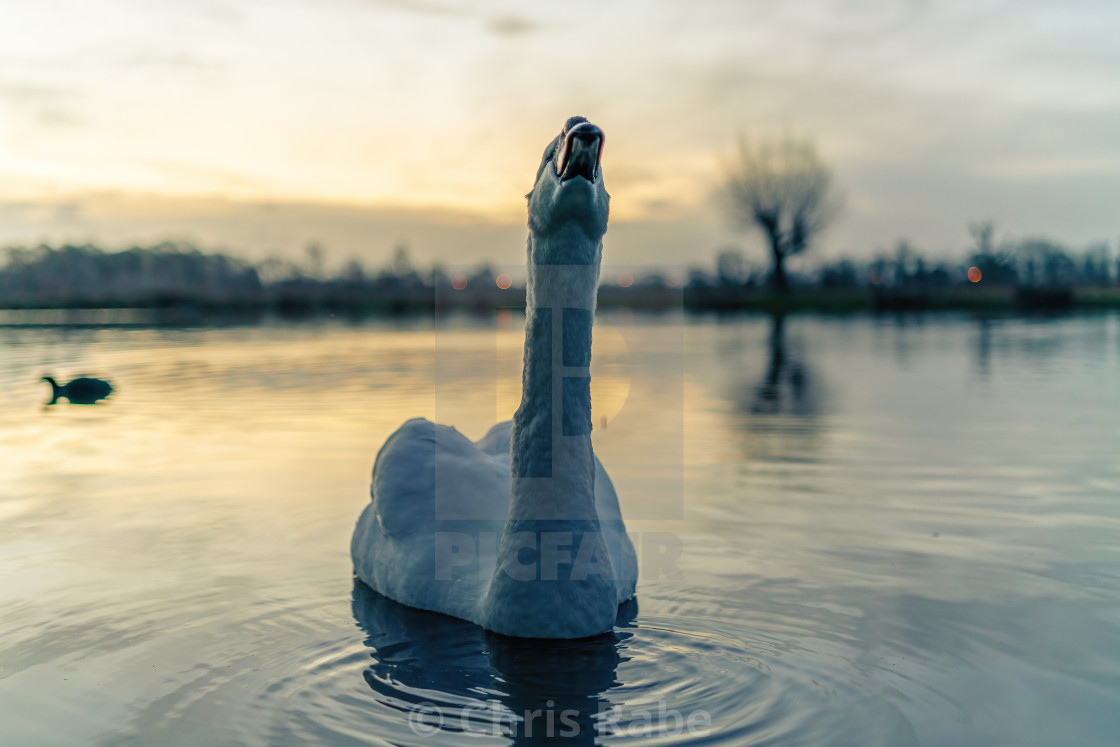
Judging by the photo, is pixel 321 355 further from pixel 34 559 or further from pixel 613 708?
pixel 613 708

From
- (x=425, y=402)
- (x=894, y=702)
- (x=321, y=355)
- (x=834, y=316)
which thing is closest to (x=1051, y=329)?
(x=834, y=316)

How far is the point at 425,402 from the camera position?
14023 mm

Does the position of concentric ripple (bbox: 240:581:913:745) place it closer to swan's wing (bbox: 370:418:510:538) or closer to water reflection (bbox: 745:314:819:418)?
swan's wing (bbox: 370:418:510:538)

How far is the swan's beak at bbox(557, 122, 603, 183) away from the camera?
12.2 ft

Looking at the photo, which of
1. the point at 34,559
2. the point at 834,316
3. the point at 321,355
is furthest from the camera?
the point at 834,316

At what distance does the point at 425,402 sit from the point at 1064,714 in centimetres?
1101

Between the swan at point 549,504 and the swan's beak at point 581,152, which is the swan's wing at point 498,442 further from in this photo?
the swan's beak at point 581,152

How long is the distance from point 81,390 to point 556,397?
12.3 meters

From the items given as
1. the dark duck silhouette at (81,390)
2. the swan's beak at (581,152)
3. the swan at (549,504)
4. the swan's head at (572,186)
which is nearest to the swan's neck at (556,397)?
the swan at (549,504)

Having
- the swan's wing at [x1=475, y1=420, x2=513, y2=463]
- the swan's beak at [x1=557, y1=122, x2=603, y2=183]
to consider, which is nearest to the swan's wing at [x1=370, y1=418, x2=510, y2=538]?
the swan's wing at [x1=475, y1=420, x2=513, y2=463]

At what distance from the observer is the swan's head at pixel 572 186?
376 cm

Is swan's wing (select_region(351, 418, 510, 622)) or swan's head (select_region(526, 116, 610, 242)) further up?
swan's head (select_region(526, 116, 610, 242))

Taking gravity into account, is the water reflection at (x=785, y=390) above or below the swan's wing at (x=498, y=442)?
below

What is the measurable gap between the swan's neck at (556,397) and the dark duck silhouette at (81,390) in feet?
39.3
